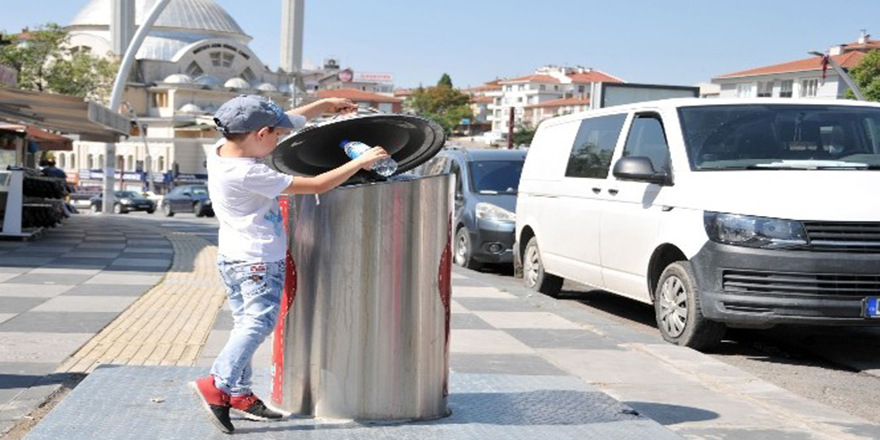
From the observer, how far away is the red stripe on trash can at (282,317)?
5.08 m

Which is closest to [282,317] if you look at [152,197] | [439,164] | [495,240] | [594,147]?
[594,147]

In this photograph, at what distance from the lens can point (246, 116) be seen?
4.82 m

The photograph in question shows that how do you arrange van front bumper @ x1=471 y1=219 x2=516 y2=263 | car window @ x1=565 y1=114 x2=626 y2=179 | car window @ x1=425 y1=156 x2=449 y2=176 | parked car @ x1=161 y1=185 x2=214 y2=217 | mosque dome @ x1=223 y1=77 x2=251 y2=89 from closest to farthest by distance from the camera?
A: 1. car window @ x1=565 y1=114 x2=626 y2=179
2. van front bumper @ x1=471 y1=219 x2=516 y2=263
3. car window @ x1=425 y1=156 x2=449 y2=176
4. parked car @ x1=161 y1=185 x2=214 y2=217
5. mosque dome @ x1=223 y1=77 x2=251 y2=89

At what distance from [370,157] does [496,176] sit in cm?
1205

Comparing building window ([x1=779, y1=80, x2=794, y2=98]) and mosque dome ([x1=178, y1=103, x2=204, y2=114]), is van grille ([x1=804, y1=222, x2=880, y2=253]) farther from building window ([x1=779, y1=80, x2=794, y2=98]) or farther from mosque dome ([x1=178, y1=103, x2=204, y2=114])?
mosque dome ([x1=178, y1=103, x2=204, y2=114])

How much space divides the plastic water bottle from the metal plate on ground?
42.9 inches

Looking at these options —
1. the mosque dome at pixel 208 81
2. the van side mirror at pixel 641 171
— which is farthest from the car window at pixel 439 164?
the mosque dome at pixel 208 81

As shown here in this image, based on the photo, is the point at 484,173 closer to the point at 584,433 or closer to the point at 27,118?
the point at 27,118

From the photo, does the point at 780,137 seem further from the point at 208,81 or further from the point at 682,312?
the point at 208,81

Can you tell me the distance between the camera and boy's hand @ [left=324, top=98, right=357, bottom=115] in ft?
18.1

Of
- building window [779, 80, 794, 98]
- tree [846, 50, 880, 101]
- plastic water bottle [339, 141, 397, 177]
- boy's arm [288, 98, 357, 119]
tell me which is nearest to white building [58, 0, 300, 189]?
building window [779, 80, 794, 98]

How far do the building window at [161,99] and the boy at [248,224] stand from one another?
122 metres

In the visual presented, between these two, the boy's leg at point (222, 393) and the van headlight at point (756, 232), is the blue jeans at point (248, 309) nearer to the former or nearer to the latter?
the boy's leg at point (222, 393)

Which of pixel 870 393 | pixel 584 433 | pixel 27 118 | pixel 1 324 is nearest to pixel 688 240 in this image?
pixel 870 393
